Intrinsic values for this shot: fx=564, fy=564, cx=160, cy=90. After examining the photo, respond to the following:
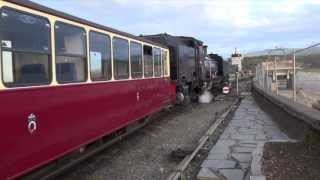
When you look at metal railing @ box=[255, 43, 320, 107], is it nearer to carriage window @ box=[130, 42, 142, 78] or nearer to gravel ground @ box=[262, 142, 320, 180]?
gravel ground @ box=[262, 142, 320, 180]

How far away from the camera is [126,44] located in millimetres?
12453

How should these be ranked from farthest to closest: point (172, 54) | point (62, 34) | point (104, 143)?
point (172, 54), point (104, 143), point (62, 34)

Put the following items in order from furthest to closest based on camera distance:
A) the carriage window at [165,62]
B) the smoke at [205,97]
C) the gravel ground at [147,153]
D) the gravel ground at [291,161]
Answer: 1. the smoke at [205,97]
2. the carriage window at [165,62]
3. the gravel ground at [147,153]
4. the gravel ground at [291,161]

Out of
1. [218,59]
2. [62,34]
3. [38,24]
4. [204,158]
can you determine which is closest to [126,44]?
[204,158]

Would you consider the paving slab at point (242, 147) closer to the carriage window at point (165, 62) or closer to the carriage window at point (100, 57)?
the carriage window at point (100, 57)

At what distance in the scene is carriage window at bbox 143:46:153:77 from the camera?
14.7 metres

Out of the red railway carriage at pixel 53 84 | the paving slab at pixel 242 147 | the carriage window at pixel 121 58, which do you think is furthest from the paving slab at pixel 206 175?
the carriage window at pixel 121 58

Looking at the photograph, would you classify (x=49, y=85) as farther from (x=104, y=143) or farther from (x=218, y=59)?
(x=218, y=59)

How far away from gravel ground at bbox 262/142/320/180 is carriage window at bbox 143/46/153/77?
484 centimetres

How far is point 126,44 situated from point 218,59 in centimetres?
3171

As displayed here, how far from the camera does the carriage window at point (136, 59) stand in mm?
13000

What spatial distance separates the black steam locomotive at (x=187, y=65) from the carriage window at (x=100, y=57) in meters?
9.73

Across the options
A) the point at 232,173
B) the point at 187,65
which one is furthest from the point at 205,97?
the point at 232,173

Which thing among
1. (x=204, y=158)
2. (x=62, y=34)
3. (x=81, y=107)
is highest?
(x=62, y=34)
